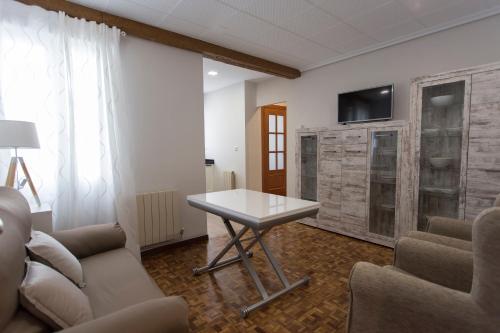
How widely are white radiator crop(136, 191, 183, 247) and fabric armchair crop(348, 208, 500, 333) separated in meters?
2.39

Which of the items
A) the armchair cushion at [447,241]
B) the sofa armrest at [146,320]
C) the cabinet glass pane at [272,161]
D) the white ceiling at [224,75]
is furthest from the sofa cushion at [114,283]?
the cabinet glass pane at [272,161]

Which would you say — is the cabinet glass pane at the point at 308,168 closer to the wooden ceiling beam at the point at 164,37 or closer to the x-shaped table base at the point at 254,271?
the wooden ceiling beam at the point at 164,37

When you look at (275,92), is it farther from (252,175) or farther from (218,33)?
(218,33)

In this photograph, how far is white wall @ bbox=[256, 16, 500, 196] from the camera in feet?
9.04

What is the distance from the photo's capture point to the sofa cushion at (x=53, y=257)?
139 cm

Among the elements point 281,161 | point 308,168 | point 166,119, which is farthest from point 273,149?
point 166,119

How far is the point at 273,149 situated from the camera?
5969 mm

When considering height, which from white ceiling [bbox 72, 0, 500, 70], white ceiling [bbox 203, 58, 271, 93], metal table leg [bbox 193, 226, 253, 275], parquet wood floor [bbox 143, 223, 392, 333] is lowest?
parquet wood floor [bbox 143, 223, 392, 333]

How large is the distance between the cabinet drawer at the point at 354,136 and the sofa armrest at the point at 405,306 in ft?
7.91

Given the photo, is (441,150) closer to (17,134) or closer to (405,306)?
(405,306)

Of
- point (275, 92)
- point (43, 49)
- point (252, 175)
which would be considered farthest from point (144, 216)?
point (275, 92)

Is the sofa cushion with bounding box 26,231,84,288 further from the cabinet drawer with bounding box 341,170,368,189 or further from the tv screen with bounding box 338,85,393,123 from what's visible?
the tv screen with bounding box 338,85,393,123

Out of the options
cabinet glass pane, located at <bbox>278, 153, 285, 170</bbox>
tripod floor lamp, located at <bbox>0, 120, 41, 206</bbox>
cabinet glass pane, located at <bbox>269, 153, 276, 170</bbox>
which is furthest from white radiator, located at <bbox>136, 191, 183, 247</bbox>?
cabinet glass pane, located at <bbox>278, 153, 285, 170</bbox>

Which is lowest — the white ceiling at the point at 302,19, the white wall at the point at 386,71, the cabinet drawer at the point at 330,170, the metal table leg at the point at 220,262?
the metal table leg at the point at 220,262
